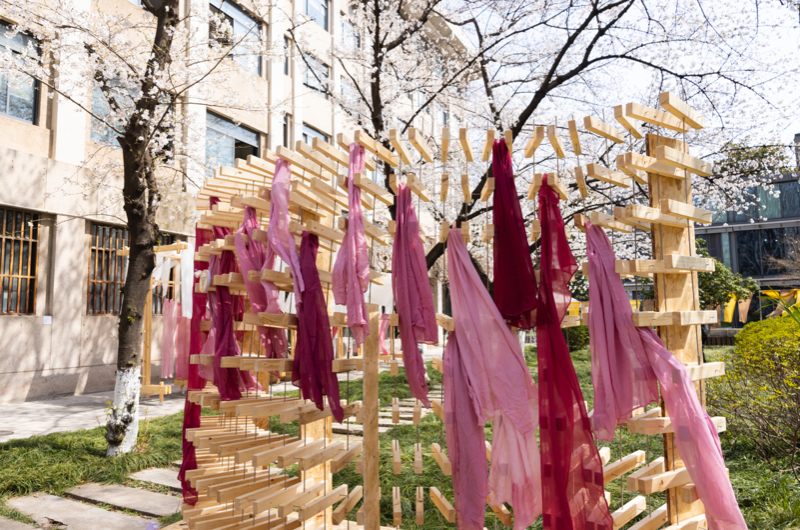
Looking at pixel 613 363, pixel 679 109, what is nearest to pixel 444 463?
pixel 613 363

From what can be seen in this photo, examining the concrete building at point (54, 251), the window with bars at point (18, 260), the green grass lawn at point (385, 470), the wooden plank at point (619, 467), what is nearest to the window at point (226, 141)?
the concrete building at point (54, 251)

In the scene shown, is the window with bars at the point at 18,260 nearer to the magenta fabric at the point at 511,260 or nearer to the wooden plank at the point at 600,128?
the magenta fabric at the point at 511,260

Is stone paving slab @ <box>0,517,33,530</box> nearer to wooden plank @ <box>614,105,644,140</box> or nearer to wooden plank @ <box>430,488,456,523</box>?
wooden plank @ <box>430,488,456,523</box>

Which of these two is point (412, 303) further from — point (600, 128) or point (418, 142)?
point (600, 128)

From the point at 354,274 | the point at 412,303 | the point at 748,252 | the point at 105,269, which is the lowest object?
the point at 412,303

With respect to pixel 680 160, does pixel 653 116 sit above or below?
above

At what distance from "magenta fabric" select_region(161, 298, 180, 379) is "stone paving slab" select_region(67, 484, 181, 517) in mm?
3706

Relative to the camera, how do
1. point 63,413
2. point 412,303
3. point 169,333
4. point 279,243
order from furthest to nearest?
1. point 169,333
2. point 63,413
3. point 279,243
4. point 412,303

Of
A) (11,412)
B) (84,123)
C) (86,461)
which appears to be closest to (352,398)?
(86,461)

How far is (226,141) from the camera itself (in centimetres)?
1372

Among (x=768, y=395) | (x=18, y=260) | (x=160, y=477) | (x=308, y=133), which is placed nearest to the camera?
(x=768, y=395)

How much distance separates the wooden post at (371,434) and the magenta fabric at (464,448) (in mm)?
488

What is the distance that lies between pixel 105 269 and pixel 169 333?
328 cm

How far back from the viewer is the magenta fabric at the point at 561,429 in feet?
7.71
